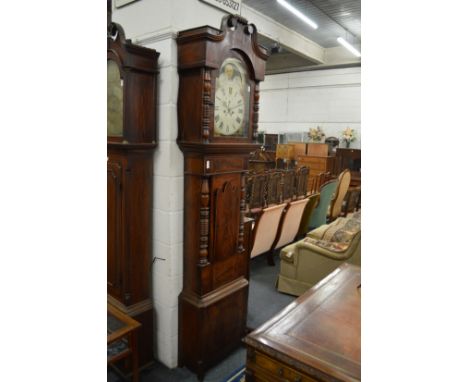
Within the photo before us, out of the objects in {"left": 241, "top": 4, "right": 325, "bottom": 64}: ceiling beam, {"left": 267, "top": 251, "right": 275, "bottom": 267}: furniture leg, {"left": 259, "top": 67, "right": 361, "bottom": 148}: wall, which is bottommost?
{"left": 267, "top": 251, "right": 275, "bottom": 267}: furniture leg

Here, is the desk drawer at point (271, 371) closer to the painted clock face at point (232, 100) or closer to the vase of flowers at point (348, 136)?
the painted clock face at point (232, 100)

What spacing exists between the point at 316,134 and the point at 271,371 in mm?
8849

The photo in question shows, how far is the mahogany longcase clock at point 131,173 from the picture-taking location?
2043 mm

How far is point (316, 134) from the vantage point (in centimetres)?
971

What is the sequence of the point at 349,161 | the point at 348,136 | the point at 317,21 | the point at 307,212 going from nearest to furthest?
the point at 307,212 → the point at 317,21 → the point at 349,161 → the point at 348,136

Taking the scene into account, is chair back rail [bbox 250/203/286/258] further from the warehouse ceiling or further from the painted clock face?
the warehouse ceiling

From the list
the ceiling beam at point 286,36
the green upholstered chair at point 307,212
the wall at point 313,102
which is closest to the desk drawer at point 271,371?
the green upholstered chair at point 307,212

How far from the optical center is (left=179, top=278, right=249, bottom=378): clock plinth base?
2.23 meters

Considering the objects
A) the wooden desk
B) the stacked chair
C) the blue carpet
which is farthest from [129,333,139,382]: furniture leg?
the stacked chair

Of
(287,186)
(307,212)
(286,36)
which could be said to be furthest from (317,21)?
(287,186)

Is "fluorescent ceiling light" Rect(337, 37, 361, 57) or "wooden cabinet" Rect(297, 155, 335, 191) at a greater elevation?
"fluorescent ceiling light" Rect(337, 37, 361, 57)

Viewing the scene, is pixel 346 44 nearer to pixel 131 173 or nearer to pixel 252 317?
pixel 252 317
